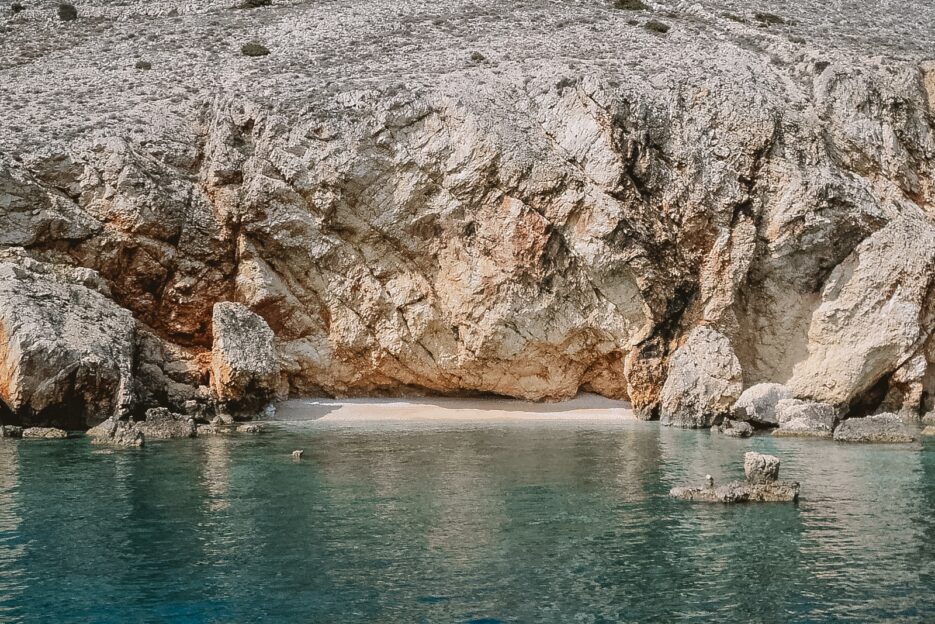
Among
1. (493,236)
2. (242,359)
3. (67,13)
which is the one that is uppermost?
(67,13)

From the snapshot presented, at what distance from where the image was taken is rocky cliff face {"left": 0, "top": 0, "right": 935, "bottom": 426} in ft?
146

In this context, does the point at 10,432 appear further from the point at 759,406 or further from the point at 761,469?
the point at 759,406

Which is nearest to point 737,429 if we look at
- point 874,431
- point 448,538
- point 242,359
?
point 874,431

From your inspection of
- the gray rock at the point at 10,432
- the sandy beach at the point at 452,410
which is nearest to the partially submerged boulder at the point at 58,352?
the gray rock at the point at 10,432

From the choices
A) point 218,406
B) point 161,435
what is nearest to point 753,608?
point 161,435

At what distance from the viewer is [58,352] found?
36531 mm

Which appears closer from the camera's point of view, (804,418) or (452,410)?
(804,418)

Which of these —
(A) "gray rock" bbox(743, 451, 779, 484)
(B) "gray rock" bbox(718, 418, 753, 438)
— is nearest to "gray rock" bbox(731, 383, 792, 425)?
(B) "gray rock" bbox(718, 418, 753, 438)

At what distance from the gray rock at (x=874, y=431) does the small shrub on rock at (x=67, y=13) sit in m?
63.4

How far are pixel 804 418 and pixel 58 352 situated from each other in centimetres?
3299

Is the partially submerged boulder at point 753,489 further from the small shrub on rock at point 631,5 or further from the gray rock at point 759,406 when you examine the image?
the small shrub on rock at point 631,5

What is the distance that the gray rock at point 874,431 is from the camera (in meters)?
36.8

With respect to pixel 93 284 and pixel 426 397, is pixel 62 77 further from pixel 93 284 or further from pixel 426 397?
pixel 426 397

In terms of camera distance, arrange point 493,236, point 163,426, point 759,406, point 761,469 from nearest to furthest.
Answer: point 761,469 → point 163,426 → point 759,406 → point 493,236
